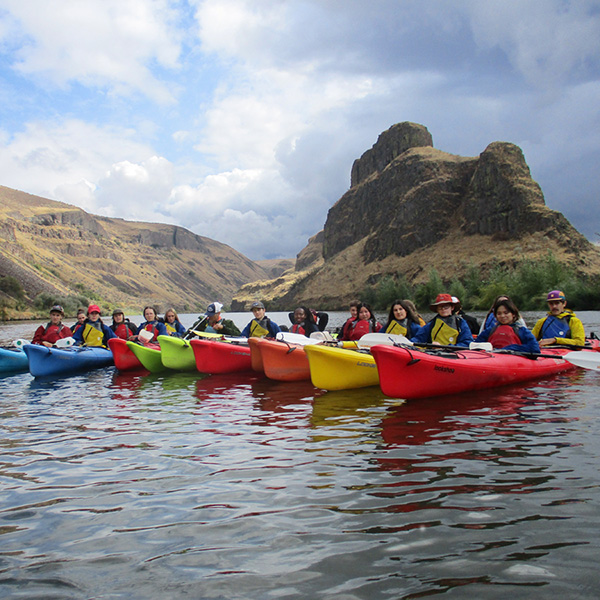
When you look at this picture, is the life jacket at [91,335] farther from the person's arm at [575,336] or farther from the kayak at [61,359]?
the person's arm at [575,336]

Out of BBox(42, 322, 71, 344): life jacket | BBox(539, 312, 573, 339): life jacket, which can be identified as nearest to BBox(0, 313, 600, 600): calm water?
BBox(539, 312, 573, 339): life jacket

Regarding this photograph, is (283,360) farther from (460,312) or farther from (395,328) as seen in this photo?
(460,312)

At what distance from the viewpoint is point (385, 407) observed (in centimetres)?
853

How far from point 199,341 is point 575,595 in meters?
11.2

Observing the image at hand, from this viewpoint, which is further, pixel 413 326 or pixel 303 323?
pixel 303 323

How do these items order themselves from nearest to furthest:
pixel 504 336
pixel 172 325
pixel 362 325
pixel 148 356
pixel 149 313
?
pixel 504 336 < pixel 362 325 < pixel 148 356 < pixel 149 313 < pixel 172 325

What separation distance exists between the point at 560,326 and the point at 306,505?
10113mm

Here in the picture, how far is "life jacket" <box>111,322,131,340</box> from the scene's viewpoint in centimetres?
1625

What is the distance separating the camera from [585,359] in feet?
29.0

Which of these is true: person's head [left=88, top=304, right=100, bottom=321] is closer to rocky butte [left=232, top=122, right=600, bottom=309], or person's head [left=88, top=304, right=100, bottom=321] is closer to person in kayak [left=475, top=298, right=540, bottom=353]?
person in kayak [left=475, top=298, right=540, bottom=353]

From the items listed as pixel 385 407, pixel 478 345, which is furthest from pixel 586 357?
pixel 385 407

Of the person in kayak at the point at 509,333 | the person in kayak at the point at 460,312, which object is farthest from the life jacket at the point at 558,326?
the person in kayak at the point at 509,333

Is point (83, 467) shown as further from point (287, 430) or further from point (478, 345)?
point (478, 345)

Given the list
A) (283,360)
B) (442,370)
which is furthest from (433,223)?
(442,370)
